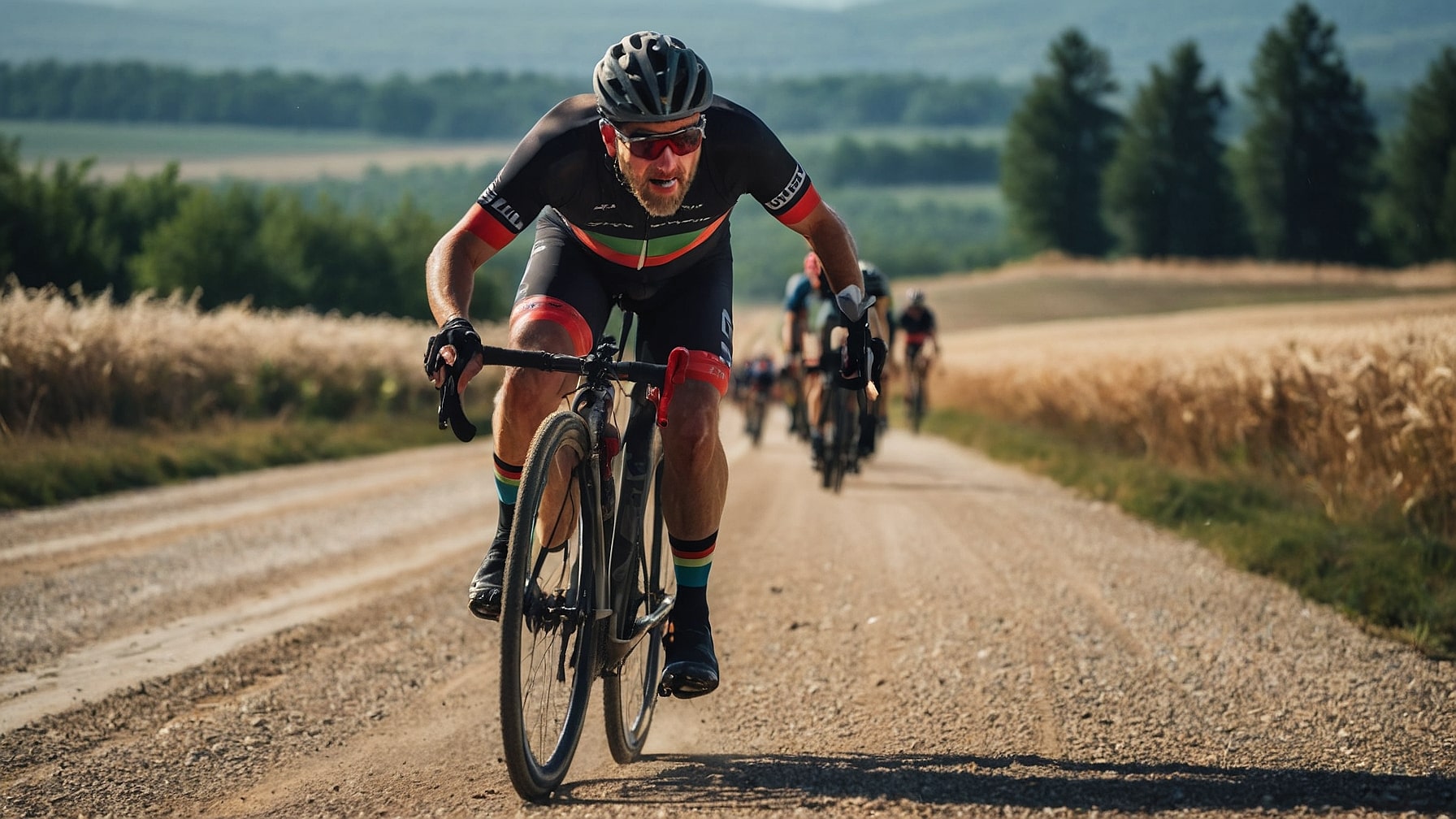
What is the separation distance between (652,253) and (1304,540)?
594cm

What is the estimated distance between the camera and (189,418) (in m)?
19.0

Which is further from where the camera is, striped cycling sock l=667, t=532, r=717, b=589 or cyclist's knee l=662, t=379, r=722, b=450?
striped cycling sock l=667, t=532, r=717, b=589

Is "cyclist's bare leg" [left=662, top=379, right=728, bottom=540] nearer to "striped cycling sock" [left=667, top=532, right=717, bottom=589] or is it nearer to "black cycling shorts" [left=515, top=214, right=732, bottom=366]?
"striped cycling sock" [left=667, top=532, right=717, bottom=589]

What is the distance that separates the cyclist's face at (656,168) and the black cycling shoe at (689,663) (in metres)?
1.41

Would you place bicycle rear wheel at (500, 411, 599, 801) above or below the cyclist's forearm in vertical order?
below

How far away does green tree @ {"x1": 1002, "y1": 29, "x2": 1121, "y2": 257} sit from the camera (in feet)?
310

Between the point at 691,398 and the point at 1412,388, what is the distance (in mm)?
7123

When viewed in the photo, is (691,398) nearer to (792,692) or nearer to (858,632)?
(792,692)

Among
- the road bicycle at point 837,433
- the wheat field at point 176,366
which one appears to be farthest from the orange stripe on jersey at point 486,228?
the wheat field at point 176,366

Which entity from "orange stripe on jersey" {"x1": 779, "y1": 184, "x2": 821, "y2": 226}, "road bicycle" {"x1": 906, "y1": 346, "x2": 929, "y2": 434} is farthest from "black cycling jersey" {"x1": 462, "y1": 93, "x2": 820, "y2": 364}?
"road bicycle" {"x1": 906, "y1": 346, "x2": 929, "y2": 434}

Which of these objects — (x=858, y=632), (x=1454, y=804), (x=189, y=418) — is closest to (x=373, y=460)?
(x=189, y=418)

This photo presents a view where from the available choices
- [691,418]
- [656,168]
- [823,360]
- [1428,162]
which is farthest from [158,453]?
[1428,162]

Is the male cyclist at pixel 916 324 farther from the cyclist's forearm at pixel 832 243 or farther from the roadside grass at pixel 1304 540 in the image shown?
the cyclist's forearm at pixel 832 243

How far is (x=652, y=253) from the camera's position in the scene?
14.4 ft
